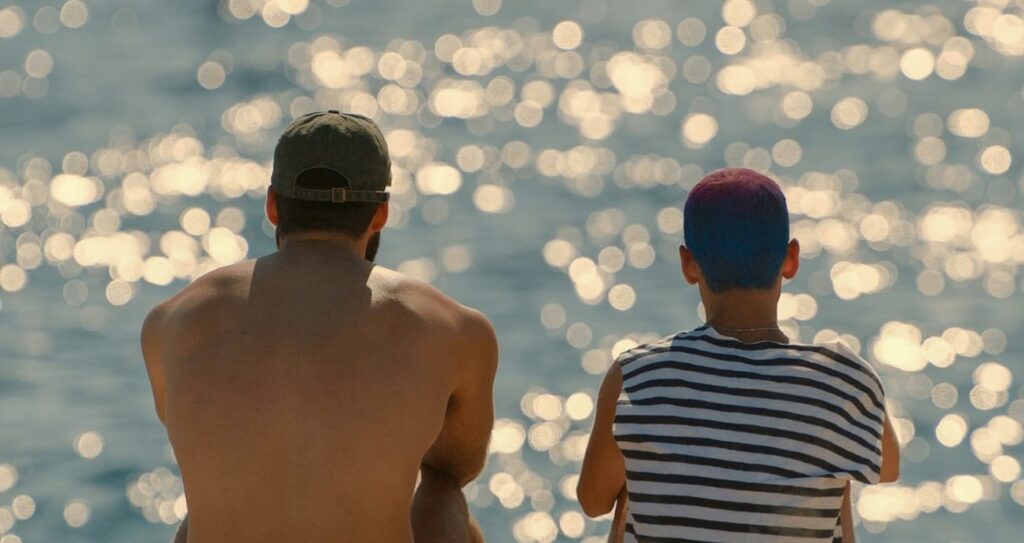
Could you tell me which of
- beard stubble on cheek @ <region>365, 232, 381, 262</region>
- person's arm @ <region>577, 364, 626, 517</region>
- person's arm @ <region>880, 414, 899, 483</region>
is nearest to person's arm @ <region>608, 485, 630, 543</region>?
person's arm @ <region>577, 364, 626, 517</region>

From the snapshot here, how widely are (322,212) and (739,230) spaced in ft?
2.93

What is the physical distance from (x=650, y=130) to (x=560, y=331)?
18.9 ft

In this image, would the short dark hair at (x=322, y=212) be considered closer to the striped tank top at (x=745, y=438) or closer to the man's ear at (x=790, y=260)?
the striped tank top at (x=745, y=438)

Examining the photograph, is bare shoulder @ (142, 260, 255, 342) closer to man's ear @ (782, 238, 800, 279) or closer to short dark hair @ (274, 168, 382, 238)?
short dark hair @ (274, 168, 382, 238)

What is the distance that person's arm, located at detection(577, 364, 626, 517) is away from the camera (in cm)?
404

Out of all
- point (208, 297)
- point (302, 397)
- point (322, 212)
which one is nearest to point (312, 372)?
point (302, 397)

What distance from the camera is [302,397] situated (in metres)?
3.88

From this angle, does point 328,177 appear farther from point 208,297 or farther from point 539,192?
point 539,192

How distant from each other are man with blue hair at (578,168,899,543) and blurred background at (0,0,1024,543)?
27.8 ft

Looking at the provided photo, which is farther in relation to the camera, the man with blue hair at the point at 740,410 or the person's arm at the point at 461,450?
the person's arm at the point at 461,450

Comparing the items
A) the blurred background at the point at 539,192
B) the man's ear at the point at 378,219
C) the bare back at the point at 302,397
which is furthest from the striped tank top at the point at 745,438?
the blurred background at the point at 539,192

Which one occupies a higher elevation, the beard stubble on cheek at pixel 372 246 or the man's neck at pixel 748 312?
the man's neck at pixel 748 312

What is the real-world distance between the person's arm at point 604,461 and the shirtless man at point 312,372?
30 cm

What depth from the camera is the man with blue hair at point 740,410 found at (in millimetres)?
3832
